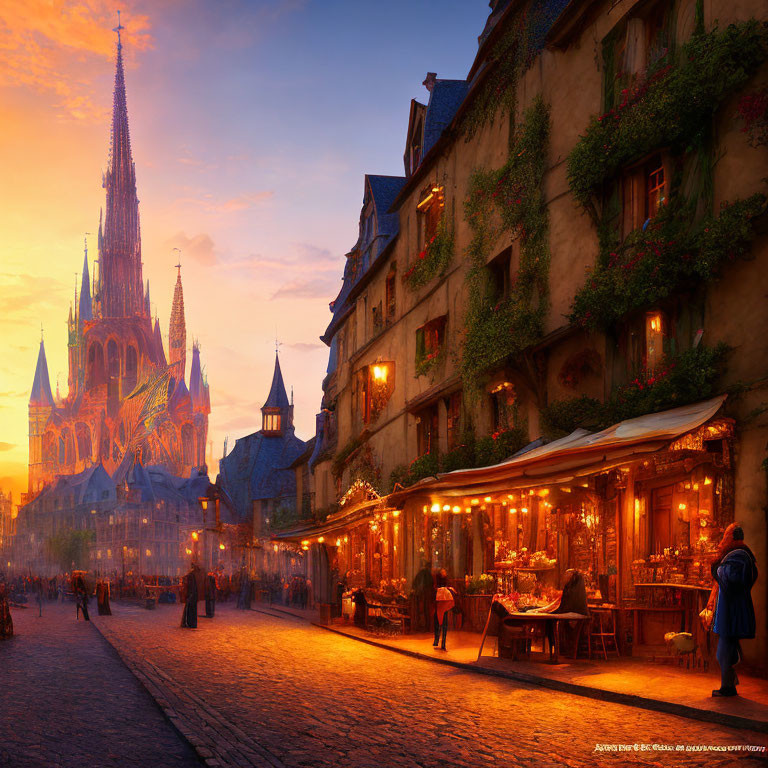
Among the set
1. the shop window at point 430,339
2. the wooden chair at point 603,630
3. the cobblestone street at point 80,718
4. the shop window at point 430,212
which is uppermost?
the shop window at point 430,212

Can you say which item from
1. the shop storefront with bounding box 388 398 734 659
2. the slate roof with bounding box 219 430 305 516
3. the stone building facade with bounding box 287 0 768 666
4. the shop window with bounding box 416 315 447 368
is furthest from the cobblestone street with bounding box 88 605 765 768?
the slate roof with bounding box 219 430 305 516

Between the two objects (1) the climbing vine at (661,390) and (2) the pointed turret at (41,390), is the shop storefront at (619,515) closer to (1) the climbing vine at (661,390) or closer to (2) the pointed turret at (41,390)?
(1) the climbing vine at (661,390)

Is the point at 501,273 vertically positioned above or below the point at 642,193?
above

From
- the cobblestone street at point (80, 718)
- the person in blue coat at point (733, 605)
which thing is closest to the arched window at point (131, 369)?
the cobblestone street at point (80, 718)

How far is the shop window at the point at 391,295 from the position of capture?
29484mm

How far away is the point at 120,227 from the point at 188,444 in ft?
134

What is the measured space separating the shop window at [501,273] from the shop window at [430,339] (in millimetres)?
2848

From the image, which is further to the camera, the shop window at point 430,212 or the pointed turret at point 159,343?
the pointed turret at point 159,343

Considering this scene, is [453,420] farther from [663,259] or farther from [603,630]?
[663,259]

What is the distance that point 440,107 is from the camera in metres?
27.2

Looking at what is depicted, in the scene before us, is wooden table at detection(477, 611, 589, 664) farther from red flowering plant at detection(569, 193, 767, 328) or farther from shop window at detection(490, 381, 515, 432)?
shop window at detection(490, 381, 515, 432)

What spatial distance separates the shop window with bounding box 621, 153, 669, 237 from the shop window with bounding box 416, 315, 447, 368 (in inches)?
346

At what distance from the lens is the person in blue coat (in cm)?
980

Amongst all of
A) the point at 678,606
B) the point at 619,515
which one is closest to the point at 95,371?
the point at 619,515
